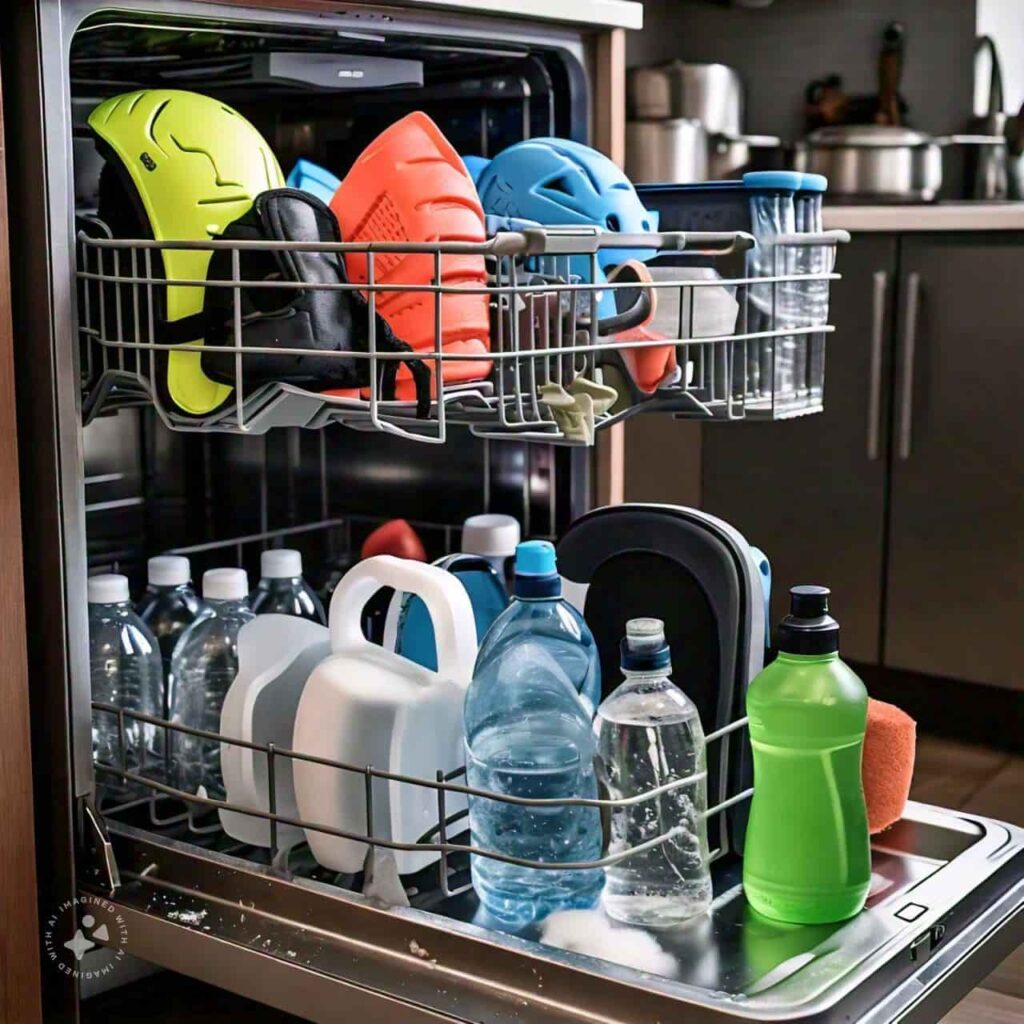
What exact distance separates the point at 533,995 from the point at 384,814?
0.22m

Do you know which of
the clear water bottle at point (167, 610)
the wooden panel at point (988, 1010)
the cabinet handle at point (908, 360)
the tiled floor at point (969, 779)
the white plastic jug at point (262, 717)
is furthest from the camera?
the cabinet handle at point (908, 360)

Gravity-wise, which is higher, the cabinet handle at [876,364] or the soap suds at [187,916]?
the cabinet handle at [876,364]

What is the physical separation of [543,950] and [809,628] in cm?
27

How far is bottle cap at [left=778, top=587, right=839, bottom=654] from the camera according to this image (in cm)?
99

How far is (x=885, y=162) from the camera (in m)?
2.96

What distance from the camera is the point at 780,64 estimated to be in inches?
133

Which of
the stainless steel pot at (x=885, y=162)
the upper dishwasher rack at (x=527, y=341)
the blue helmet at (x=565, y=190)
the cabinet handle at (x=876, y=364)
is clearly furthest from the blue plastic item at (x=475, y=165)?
the stainless steel pot at (x=885, y=162)

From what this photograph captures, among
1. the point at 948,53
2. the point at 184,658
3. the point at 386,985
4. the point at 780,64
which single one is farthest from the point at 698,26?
the point at 386,985

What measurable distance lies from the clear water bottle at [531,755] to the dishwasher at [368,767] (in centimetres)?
4

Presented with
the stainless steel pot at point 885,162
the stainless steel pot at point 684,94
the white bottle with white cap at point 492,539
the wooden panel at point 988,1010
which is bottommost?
the wooden panel at point 988,1010

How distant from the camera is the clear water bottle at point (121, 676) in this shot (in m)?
1.29

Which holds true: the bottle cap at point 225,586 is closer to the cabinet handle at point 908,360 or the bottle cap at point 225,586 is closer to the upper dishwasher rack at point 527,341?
the upper dishwasher rack at point 527,341

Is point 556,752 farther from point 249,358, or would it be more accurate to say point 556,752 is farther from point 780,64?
point 780,64

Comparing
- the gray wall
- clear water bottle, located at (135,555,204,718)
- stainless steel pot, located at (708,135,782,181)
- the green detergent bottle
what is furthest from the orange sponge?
the gray wall
